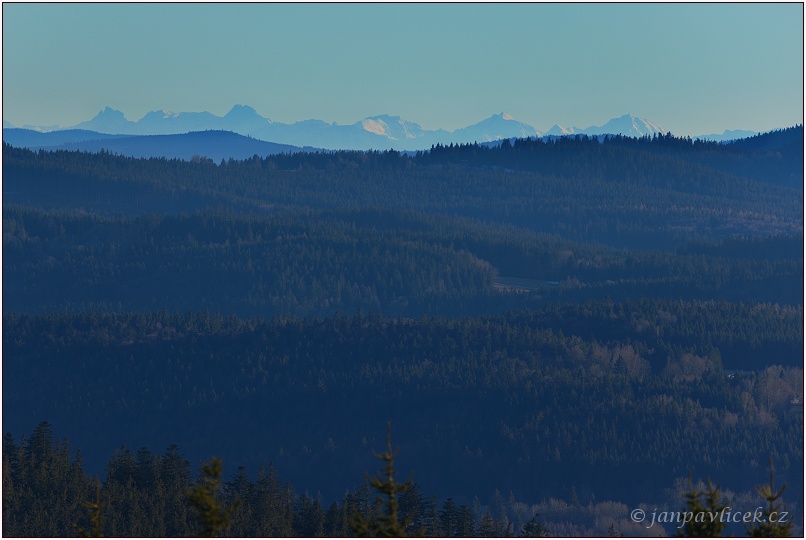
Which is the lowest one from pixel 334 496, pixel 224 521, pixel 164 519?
pixel 334 496

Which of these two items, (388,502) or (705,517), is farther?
(705,517)

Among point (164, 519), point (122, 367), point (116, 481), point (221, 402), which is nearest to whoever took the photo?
point (164, 519)

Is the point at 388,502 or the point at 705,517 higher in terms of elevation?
the point at 388,502

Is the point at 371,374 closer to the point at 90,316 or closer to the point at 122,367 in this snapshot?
the point at 122,367

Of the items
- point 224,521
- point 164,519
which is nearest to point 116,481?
point 164,519

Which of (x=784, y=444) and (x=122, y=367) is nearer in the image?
(x=784, y=444)

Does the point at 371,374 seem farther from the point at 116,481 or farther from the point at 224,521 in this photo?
the point at 224,521

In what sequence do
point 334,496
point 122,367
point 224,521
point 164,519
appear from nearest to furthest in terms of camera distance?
point 224,521 < point 164,519 < point 334,496 < point 122,367

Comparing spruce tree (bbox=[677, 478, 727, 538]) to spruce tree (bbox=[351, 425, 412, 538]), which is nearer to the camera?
spruce tree (bbox=[351, 425, 412, 538])

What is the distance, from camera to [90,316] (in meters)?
182

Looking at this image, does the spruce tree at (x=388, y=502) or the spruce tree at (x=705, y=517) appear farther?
the spruce tree at (x=705, y=517)

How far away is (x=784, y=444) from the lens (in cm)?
13000

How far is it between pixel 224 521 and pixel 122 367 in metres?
130

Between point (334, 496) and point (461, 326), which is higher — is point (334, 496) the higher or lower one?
the lower one
